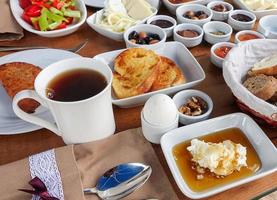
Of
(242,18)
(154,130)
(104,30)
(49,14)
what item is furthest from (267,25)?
(49,14)

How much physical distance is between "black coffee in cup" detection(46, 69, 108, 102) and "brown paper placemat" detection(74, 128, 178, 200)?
0.12 meters

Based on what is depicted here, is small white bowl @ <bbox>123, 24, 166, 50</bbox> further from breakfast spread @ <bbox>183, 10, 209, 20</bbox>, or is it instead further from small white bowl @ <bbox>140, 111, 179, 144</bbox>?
small white bowl @ <bbox>140, 111, 179, 144</bbox>

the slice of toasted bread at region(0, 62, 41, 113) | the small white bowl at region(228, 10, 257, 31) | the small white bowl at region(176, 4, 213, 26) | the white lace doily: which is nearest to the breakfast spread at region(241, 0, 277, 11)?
the small white bowl at region(228, 10, 257, 31)

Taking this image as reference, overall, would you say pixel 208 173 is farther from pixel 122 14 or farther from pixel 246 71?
pixel 122 14

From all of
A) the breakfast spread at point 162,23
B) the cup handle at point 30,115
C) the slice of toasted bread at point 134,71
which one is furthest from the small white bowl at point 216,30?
the cup handle at point 30,115

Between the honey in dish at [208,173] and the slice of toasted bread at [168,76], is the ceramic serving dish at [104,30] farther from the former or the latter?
the honey in dish at [208,173]

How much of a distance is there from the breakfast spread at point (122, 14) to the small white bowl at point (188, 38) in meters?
0.14

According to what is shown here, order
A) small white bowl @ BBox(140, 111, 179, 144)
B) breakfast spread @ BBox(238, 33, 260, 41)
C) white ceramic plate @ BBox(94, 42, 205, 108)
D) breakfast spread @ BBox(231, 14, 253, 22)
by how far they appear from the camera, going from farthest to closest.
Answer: breakfast spread @ BBox(231, 14, 253, 22)
breakfast spread @ BBox(238, 33, 260, 41)
white ceramic plate @ BBox(94, 42, 205, 108)
small white bowl @ BBox(140, 111, 179, 144)

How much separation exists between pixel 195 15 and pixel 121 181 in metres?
0.76

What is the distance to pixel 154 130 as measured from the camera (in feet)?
2.65

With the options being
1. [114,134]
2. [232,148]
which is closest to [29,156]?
[114,134]

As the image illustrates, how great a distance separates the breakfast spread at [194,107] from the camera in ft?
2.93

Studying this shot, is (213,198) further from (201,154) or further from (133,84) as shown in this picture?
(133,84)

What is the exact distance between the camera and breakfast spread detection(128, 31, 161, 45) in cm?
113
